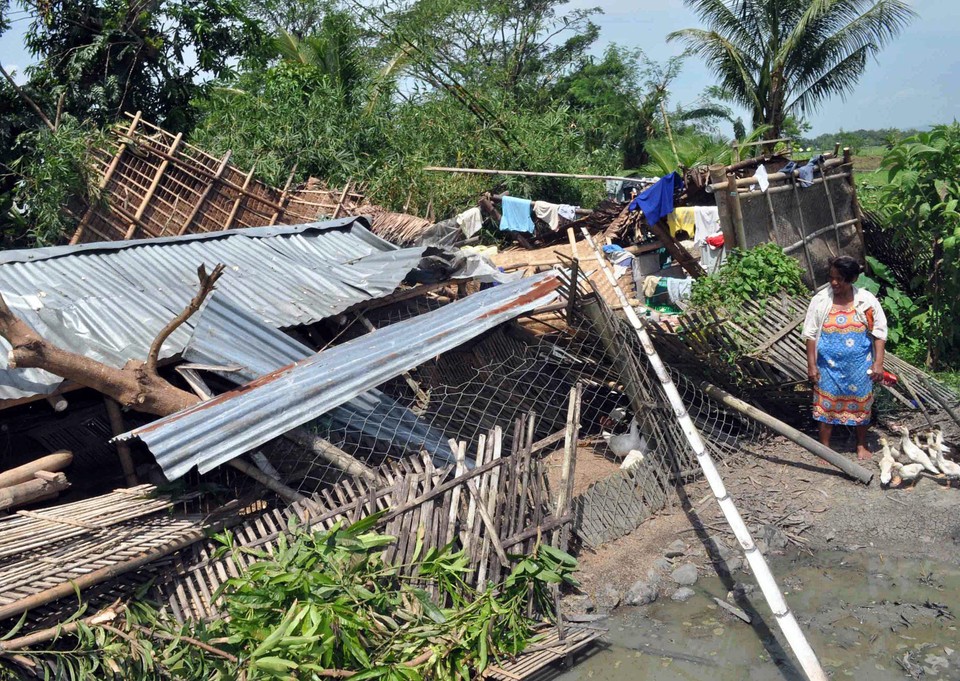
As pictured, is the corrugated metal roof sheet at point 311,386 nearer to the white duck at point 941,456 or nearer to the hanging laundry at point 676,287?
the white duck at point 941,456

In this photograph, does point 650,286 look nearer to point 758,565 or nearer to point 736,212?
point 736,212

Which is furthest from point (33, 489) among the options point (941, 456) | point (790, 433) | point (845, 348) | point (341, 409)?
point (941, 456)

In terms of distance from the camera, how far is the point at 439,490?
16.1 feet

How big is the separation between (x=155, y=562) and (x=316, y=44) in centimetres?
1406

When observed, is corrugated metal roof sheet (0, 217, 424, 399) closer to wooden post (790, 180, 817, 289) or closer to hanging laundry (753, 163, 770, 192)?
hanging laundry (753, 163, 770, 192)

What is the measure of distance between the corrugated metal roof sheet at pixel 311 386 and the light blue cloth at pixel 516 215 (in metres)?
7.41

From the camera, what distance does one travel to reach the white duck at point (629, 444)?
639cm

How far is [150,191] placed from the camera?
1028cm

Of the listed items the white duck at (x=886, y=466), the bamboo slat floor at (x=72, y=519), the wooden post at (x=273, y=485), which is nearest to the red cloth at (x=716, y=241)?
the white duck at (x=886, y=466)

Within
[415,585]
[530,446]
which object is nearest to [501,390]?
[530,446]

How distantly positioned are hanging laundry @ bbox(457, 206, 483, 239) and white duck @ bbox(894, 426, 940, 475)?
7999 mm

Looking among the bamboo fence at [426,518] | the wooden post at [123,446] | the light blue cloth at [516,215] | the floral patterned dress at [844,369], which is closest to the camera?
the bamboo fence at [426,518]

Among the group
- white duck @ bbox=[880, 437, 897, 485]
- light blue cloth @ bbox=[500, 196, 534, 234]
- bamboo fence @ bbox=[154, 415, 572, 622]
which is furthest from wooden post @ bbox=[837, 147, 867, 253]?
bamboo fence @ bbox=[154, 415, 572, 622]

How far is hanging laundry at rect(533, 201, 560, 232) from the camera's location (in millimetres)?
13602
